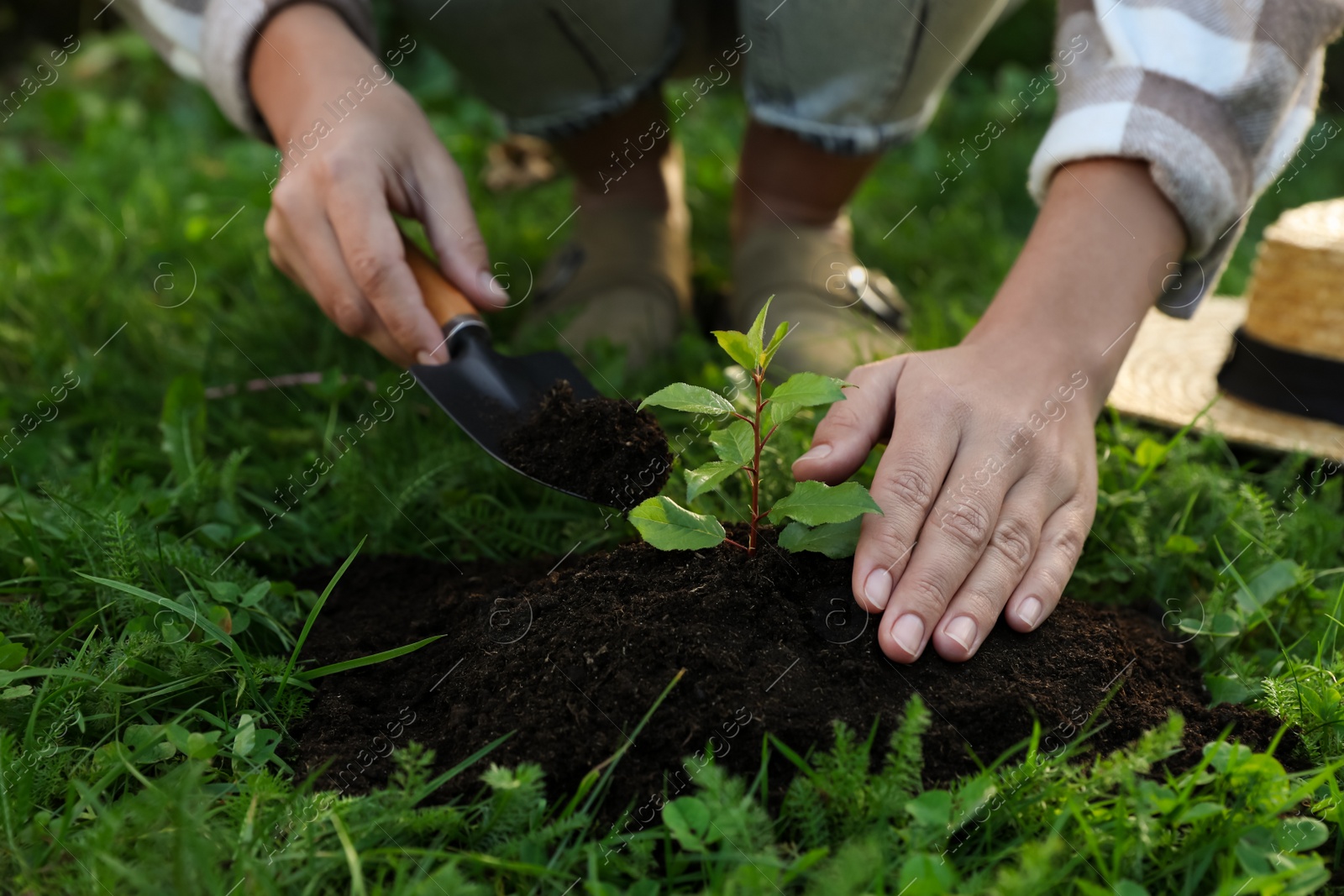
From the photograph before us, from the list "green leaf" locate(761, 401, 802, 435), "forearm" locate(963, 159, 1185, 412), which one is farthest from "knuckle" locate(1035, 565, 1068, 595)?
"green leaf" locate(761, 401, 802, 435)

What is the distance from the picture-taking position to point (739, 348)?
125 centimetres

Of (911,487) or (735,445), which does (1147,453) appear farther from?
(735,445)

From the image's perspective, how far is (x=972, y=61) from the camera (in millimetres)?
4504

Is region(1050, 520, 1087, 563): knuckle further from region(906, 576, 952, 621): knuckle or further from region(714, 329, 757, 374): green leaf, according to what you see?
region(714, 329, 757, 374): green leaf

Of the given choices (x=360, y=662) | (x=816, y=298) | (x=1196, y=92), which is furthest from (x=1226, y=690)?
(x=816, y=298)

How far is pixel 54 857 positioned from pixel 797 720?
0.86 meters

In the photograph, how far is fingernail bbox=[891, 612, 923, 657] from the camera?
1198mm

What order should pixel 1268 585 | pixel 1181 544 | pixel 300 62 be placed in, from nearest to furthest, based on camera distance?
pixel 1268 585 → pixel 1181 544 → pixel 300 62

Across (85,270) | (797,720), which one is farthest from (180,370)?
(797,720)

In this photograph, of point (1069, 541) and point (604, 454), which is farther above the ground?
point (604, 454)

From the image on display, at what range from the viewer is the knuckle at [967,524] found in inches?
50.5

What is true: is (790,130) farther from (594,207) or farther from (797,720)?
(797,720)

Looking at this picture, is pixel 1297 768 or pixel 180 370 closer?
pixel 1297 768

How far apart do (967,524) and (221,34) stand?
1.68 metres
